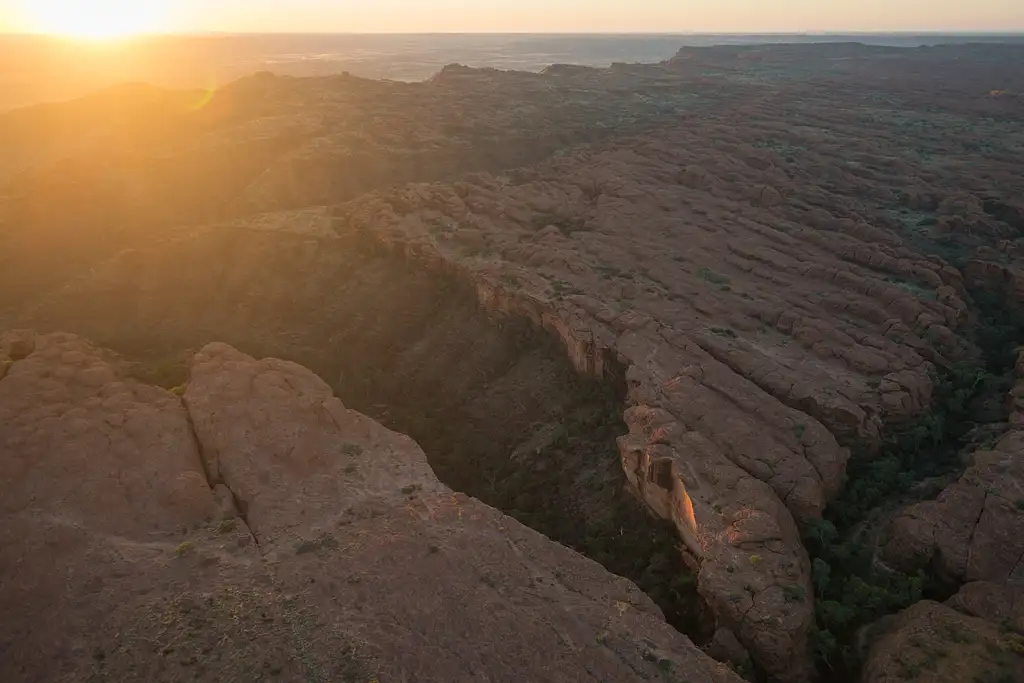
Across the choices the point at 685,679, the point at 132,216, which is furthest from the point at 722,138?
the point at 685,679

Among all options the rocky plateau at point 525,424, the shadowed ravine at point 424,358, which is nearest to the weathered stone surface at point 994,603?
the rocky plateau at point 525,424

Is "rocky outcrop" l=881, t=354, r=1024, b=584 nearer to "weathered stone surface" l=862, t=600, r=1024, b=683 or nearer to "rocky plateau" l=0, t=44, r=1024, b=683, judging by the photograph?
"rocky plateau" l=0, t=44, r=1024, b=683

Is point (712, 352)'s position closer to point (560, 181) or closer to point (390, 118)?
point (560, 181)

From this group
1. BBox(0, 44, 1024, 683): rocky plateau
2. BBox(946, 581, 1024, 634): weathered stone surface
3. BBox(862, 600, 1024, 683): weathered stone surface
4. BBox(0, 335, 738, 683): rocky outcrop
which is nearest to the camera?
BBox(0, 335, 738, 683): rocky outcrop

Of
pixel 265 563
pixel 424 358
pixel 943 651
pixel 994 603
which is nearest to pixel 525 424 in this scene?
pixel 424 358

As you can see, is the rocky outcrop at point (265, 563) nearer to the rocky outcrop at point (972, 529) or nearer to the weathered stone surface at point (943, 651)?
the weathered stone surface at point (943, 651)

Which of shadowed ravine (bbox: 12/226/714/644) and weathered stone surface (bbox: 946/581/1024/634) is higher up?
weathered stone surface (bbox: 946/581/1024/634)

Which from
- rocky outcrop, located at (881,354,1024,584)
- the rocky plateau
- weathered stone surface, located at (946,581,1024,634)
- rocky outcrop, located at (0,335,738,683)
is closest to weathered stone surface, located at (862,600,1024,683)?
the rocky plateau

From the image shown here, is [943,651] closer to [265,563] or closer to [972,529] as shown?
[972,529]
